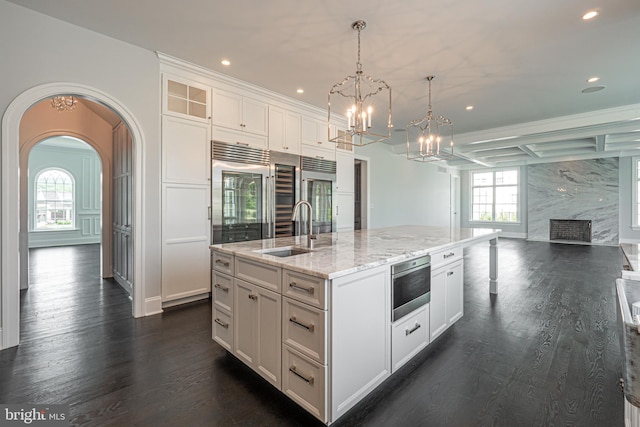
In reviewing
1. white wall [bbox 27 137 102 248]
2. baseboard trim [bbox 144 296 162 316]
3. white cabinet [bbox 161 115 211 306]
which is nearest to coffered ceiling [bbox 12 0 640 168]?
white cabinet [bbox 161 115 211 306]

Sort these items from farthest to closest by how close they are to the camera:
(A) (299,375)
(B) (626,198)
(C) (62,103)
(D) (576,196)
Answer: (D) (576,196)
(B) (626,198)
(C) (62,103)
(A) (299,375)

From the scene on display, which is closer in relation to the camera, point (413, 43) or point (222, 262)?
point (222, 262)

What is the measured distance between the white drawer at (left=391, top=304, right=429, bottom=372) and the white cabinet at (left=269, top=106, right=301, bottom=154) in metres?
3.13

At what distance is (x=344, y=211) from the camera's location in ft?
18.4

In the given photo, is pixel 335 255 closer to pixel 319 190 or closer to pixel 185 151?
pixel 185 151

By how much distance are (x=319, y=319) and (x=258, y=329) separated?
576 millimetres

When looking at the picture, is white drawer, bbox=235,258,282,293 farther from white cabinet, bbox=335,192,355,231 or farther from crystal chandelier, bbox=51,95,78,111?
crystal chandelier, bbox=51,95,78,111

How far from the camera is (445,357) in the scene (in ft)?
7.39

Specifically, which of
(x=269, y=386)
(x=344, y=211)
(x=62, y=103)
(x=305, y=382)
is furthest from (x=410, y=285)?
(x=62, y=103)

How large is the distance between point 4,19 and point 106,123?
2495 millimetres

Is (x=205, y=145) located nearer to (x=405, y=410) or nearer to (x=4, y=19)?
(x=4, y=19)

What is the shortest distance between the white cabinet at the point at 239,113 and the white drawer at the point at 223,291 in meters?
2.28

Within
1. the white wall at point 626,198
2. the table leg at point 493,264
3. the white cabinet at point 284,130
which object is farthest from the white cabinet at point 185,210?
the white wall at point 626,198

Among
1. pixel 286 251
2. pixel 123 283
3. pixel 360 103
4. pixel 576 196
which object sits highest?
pixel 360 103
